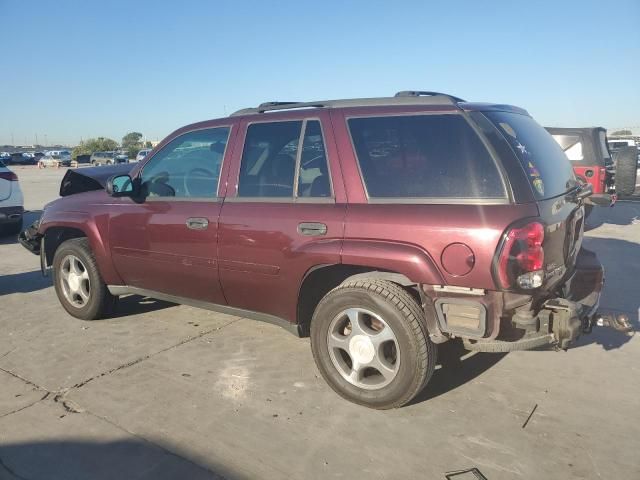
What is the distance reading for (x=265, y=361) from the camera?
12.6 feet

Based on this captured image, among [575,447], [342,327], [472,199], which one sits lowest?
[575,447]

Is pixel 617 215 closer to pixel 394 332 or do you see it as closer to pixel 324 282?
pixel 324 282

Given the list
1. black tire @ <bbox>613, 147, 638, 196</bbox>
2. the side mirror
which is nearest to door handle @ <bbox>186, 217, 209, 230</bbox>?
the side mirror

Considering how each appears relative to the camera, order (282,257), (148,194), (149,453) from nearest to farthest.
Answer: (149,453) → (282,257) → (148,194)

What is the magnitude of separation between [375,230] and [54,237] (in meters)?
3.63

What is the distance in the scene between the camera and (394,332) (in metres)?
2.94

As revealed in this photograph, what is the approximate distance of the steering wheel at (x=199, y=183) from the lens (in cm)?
384

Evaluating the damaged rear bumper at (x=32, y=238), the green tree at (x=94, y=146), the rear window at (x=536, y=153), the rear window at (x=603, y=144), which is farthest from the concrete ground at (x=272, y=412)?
the green tree at (x=94, y=146)

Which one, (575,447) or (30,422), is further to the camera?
(30,422)

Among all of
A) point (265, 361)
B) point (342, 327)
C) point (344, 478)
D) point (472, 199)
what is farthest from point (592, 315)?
point (265, 361)

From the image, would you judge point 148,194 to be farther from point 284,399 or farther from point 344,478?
point 344,478

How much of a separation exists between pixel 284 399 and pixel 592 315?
2.01 meters

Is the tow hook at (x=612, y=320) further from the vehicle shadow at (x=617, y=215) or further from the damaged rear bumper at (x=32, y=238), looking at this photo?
the vehicle shadow at (x=617, y=215)

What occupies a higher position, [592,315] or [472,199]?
A: [472,199]
